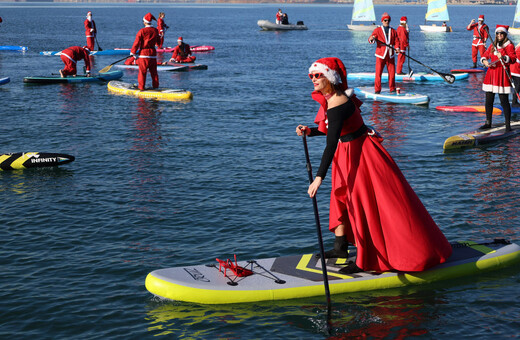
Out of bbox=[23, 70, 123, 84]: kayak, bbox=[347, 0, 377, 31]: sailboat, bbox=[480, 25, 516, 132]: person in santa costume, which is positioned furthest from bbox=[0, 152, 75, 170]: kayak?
bbox=[347, 0, 377, 31]: sailboat

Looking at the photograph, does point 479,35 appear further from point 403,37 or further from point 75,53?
point 75,53

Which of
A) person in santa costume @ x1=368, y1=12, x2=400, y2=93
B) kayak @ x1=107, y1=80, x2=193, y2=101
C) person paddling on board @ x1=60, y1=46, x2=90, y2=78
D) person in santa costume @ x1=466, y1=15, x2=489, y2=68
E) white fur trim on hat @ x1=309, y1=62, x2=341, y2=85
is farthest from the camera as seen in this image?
person in santa costume @ x1=466, y1=15, x2=489, y2=68

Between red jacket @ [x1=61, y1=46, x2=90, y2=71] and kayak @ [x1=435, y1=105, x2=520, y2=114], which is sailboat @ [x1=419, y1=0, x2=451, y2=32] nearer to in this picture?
red jacket @ [x1=61, y1=46, x2=90, y2=71]

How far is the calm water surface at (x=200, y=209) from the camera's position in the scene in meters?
7.77

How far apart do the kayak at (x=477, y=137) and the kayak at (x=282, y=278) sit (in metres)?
7.48

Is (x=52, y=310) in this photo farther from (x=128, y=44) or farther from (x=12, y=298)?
(x=128, y=44)

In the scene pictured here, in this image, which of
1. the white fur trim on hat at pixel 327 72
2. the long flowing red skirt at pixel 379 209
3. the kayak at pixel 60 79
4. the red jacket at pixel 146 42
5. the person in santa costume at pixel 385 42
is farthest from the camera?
the kayak at pixel 60 79

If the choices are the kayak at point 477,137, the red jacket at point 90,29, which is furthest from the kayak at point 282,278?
the red jacket at point 90,29

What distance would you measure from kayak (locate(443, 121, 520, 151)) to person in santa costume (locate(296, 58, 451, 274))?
836 cm

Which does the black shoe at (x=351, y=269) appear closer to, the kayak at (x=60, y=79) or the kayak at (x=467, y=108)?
the kayak at (x=467, y=108)

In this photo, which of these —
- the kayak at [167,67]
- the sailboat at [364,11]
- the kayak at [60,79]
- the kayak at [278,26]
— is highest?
the sailboat at [364,11]

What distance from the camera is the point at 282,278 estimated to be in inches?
320

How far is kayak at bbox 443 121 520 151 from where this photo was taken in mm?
15961

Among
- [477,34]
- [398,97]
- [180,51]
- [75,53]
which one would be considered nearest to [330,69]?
[398,97]
